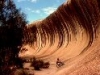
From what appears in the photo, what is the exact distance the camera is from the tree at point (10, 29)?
72.4ft

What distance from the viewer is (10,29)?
78.2ft

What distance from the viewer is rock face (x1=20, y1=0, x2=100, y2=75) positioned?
1963 centimetres

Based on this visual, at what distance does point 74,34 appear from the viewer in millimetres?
31281

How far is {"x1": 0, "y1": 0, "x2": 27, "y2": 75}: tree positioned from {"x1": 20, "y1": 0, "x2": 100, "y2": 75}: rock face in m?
4.37

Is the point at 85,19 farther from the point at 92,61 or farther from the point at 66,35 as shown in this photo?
the point at 92,61

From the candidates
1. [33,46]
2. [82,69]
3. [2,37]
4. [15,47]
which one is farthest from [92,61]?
[33,46]

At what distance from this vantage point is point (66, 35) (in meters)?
34.2

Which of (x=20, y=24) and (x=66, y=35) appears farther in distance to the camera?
(x=66, y=35)

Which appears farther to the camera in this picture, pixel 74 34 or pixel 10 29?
pixel 74 34

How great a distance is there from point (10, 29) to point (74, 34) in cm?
946

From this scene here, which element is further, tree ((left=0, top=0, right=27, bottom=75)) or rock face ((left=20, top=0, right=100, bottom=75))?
tree ((left=0, top=0, right=27, bottom=75))

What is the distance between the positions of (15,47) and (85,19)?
7618mm

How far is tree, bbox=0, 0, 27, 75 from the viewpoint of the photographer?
869 inches

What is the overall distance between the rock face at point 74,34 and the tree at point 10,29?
14.3 feet
